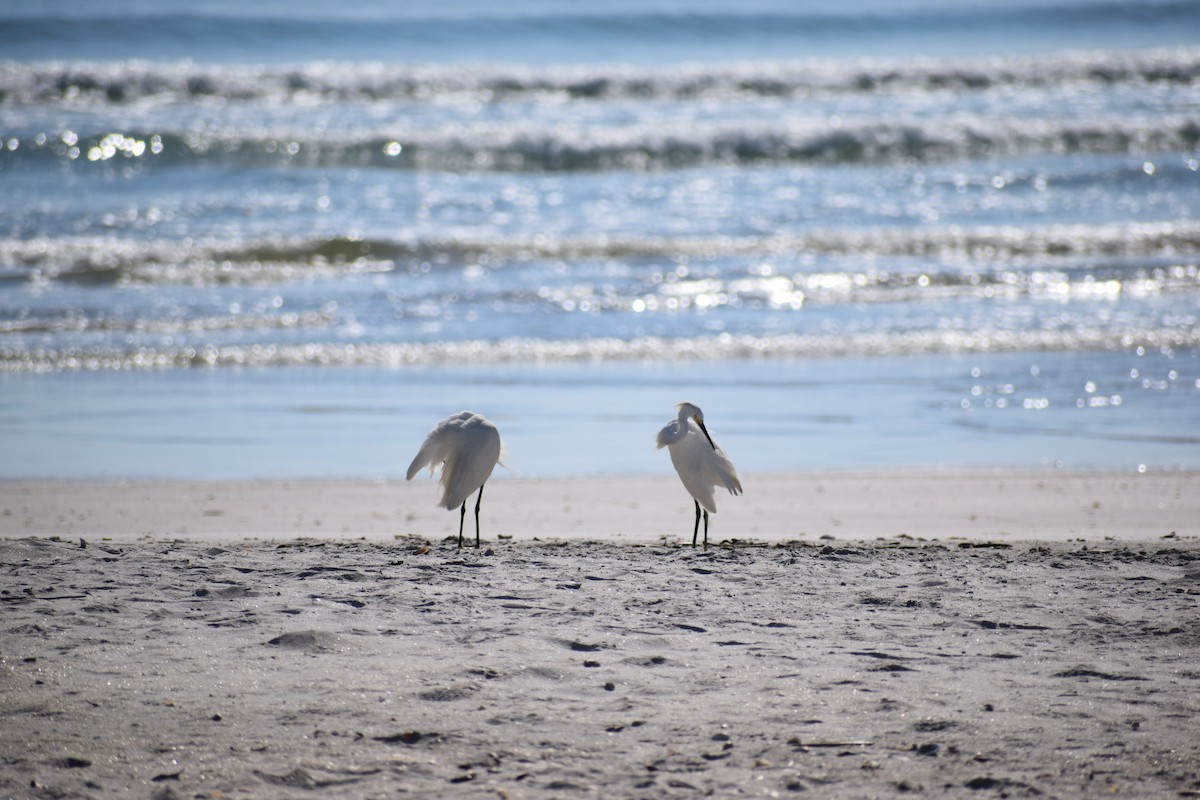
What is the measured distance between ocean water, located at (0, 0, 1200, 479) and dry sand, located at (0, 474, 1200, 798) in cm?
213

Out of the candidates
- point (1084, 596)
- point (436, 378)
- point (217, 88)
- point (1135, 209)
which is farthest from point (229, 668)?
point (217, 88)

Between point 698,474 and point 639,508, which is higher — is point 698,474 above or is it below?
above

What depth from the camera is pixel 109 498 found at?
6.64 m

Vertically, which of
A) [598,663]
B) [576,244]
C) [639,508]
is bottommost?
[598,663]

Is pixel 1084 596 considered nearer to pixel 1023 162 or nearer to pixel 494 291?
pixel 494 291

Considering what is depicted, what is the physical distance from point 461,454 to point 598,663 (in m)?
2.08

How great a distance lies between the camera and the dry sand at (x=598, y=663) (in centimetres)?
323

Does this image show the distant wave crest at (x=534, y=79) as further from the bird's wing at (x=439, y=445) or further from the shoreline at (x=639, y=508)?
the bird's wing at (x=439, y=445)

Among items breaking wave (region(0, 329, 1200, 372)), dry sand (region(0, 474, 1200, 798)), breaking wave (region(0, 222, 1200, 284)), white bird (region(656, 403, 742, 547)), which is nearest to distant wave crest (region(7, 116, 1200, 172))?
breaking wave (region(0, 222, 1200, 284))

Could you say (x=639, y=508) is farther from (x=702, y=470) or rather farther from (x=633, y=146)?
(x=633, y=146)

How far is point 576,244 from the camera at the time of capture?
1566cm

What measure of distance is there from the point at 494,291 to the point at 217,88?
14.5 m

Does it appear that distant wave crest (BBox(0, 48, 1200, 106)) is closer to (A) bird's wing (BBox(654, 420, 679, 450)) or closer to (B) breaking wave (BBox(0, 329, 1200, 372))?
(B) breaking wave (BBox(0, 329, 1200, 372))

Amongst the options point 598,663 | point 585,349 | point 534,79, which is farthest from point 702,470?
point 534,79
